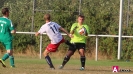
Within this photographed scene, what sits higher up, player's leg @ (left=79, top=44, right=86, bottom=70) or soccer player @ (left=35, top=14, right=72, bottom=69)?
soccer player @ (left=35, top=14, right=72, bottom=69)

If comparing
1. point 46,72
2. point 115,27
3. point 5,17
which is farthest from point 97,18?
point 46,72

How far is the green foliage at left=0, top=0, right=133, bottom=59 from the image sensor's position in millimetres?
26750

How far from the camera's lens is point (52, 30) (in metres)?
15.4

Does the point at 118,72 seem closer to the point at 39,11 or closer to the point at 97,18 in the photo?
the point at 97,18

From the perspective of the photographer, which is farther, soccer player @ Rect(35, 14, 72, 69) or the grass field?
soccer player @ Rect(35, 14, 72, 69)

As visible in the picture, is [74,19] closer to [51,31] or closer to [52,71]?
[51,31]

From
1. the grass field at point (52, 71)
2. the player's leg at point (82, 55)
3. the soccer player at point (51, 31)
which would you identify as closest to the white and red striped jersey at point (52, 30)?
the soccer player at point (51, 31)

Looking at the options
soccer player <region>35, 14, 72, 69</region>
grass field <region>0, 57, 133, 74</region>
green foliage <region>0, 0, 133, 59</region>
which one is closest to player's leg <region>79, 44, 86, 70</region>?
grass field <region>0, 57, 133, 74</region>

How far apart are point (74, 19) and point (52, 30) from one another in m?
13.3

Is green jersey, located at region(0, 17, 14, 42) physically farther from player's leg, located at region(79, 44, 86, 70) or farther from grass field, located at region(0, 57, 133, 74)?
player's leg, located at region(79, 44, 86, 70)

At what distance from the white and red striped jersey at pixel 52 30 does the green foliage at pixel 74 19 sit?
10.9m

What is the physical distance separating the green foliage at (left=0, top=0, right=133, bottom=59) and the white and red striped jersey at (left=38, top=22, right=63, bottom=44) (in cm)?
1093

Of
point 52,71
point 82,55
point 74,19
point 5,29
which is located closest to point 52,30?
point 82,55

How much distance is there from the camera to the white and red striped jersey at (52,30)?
15.3m
